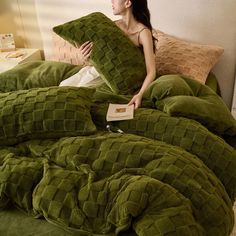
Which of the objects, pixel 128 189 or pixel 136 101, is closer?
pixel 128 189

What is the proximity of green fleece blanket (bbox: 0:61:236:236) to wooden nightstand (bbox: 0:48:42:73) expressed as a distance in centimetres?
117

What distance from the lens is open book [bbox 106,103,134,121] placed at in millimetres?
1328

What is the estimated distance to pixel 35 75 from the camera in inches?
76.1

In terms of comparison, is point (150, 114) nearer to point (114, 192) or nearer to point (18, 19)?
point (114, 192)

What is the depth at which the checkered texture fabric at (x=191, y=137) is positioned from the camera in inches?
46.4

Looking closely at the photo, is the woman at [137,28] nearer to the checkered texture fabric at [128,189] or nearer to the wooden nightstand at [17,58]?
the checkered texture fabric at [128,189]

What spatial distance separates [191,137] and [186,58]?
32.8 inches

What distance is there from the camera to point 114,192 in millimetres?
916

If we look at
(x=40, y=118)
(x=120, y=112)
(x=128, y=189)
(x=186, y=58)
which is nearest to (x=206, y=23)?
(x=186, y=58)

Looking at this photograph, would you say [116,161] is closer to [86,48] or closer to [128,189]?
[128,189]

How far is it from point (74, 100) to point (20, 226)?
52cm

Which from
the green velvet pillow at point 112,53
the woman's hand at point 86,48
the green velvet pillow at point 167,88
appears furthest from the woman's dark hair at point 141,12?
the green velvet pillow at point 167,88

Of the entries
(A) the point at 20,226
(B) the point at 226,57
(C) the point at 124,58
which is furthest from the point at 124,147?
(B) the point at 226,57

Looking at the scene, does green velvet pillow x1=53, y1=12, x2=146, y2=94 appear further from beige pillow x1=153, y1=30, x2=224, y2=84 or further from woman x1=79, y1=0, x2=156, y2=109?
beige pillow x1=153, y1=30, x2=224, y2=84
